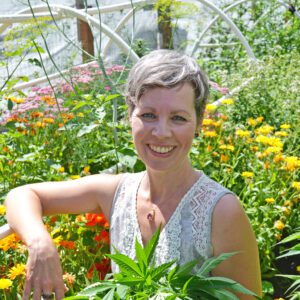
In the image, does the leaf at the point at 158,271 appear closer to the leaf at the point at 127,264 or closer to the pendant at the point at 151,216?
the leaf at the point at 127,264

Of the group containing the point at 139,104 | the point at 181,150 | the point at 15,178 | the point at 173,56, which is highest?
the point at 173,56

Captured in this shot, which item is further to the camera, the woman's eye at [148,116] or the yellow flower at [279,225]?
the yellow flower at [279,225]

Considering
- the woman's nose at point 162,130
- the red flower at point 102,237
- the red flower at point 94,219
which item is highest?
the woman's nose at point 162,130

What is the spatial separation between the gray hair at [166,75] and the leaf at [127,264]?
49 centimetres

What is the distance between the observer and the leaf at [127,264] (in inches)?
51.4

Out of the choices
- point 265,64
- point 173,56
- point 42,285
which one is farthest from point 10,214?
point 265,64

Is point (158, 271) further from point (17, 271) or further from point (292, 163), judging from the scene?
point (292, 163)

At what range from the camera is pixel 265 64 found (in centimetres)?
465

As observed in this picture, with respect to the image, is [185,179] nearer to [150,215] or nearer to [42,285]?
[150,215]

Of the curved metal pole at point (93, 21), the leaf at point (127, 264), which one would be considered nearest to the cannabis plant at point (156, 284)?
the leaf at point (127, 264)

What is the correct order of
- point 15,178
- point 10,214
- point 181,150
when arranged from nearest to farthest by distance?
point 181,150
point 10,214
point 15,178

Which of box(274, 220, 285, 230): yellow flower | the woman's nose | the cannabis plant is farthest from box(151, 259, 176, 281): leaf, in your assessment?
box(274, 220, 285, 230): yellow flower

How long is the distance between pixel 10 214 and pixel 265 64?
322 cm

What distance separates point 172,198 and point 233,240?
8.6 inches
